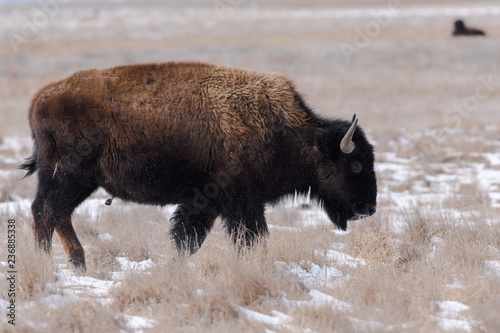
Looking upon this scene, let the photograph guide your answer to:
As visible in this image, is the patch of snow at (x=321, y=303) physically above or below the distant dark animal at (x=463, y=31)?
below

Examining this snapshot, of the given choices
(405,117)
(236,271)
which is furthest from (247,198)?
(405,117)

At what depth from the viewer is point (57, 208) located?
533 cm

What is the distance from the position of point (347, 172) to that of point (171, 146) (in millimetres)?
1802

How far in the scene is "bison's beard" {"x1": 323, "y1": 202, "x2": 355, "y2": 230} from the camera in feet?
19.3

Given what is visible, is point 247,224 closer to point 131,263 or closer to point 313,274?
point 313,274

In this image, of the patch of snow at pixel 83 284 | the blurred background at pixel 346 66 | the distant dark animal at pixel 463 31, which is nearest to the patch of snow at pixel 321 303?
the patch of snow at pixel 83 284

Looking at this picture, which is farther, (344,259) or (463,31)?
(463,31)

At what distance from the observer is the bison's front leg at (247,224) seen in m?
5.25

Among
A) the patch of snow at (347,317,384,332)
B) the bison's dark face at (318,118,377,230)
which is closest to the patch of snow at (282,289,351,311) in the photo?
the patch of snow at (347,317,384,332)

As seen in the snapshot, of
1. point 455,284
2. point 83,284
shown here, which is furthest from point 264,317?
point 455,284

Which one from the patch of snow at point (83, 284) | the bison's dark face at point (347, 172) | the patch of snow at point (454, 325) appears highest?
the bison's dark face at point (347, 172)

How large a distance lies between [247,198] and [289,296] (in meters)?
1.34

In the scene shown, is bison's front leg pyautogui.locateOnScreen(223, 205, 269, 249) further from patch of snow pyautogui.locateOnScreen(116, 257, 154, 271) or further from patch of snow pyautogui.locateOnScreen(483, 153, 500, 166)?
patch of snow pyautogui.locateOnScreen(483, 153, 500, 166)

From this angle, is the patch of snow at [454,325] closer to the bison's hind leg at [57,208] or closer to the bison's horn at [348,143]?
the bison's horn at [348,143]
